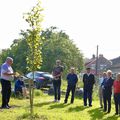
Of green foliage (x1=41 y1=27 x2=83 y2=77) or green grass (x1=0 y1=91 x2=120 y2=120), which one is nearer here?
green grass (x1=0 y1=91 x2=120 y2=120)

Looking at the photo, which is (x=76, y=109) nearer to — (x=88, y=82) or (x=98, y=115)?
(x=98, y=115)

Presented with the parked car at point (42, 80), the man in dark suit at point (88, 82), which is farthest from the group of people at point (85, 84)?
the parked car at point (42, 80)

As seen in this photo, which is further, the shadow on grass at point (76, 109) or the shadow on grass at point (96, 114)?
the shadow on grass at point (76, 109)

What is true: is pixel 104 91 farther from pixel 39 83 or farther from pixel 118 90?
pixel 39 83

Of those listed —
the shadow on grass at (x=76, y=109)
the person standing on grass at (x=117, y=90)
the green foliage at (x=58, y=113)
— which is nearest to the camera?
the green foliage at (x=58, y=113)

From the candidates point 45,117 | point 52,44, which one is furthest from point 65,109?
point 52,44

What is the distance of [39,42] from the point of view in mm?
13141

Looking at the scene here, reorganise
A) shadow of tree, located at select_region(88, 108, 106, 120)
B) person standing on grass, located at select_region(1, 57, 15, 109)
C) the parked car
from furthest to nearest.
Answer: the parked car → person standing on grass, located at select_region(1, 57, 15, 109) → shadow of tree, located at select_region(88, 108, 106, 120)

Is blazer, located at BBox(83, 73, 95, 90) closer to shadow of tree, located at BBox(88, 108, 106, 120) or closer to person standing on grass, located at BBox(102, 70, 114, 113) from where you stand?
shadow of tree, located at BBox(88, 108, 106, 120)

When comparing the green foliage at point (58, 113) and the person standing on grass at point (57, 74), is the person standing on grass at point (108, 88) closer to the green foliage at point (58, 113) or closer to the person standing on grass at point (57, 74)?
the green foliage at point (58, 113)

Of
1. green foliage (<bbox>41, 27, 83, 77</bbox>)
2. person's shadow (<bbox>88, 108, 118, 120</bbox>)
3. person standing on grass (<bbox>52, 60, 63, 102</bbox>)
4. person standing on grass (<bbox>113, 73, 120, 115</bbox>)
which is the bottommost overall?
person's shadow (<bbox>88, 108, 118, 120</bbox>)

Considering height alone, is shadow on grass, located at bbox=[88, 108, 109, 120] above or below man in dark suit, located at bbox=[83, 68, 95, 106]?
below

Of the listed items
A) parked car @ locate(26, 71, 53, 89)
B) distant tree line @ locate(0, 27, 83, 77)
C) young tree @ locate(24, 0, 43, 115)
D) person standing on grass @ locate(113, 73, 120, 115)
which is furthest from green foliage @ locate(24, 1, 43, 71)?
distant tree line @ locate(0, 27, 83, 77)

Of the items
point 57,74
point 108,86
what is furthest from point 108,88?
point 57,74
